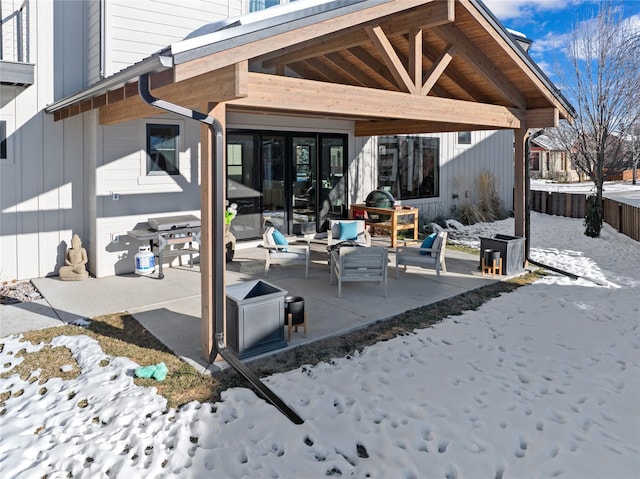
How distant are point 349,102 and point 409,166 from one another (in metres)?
8.21

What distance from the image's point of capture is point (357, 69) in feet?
29.8

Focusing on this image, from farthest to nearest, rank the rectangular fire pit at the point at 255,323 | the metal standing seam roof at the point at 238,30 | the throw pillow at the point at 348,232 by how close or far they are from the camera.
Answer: the throw pillow at the point at 348,232 < the rectangular fire pit at the point at 255,323 < the metal standing seam roof at the point at 238,30

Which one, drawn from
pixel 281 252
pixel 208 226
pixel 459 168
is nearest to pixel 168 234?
pixel 281 252

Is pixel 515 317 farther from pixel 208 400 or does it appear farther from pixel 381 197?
pixel 381 197

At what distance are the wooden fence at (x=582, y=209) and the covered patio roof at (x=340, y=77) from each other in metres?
4.10

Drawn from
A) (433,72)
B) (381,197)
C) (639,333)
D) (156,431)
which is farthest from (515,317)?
(381,197)

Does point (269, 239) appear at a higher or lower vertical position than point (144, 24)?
lower

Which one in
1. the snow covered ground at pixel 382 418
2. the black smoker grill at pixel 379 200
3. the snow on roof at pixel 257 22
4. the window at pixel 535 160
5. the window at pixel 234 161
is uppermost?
the window at pixel 535 160

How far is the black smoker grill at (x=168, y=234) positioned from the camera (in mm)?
7910

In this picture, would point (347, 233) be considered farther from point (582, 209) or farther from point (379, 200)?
point (582, 209)

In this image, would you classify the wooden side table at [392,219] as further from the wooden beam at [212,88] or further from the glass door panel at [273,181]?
the wooden beam at [212,88]

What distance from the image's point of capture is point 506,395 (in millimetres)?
4168

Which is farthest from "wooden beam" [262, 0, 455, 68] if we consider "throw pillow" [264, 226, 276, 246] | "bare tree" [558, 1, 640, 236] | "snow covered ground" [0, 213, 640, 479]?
"bare tree" [558, 1, 640, 236]

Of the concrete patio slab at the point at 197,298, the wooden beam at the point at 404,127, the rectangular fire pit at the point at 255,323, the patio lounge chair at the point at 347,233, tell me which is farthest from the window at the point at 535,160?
the rectangular fire pit at the point at 255,323
